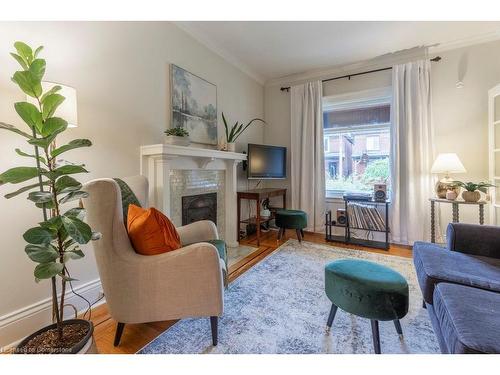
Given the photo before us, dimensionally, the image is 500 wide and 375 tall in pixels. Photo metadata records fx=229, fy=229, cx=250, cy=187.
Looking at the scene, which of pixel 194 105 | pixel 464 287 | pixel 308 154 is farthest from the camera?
pixel 308 154

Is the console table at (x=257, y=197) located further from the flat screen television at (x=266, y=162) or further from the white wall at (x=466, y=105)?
the white wall at (x=466, y=105)

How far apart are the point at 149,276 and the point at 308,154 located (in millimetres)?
3102

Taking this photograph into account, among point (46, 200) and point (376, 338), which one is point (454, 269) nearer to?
point (376, 338)

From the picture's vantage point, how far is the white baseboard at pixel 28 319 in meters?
1.36

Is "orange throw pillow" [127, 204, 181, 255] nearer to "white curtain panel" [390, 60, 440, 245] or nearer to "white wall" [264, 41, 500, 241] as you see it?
"white curtain panel" [390, 60, 440, 245]

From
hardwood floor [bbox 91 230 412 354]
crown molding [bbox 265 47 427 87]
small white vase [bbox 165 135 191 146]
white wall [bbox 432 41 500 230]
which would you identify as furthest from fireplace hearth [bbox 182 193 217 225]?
white wall [bbox 432 41 500 230]

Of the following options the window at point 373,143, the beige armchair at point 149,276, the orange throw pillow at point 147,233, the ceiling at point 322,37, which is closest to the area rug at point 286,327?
the beige armchair at point 149,276

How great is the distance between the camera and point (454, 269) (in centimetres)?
136

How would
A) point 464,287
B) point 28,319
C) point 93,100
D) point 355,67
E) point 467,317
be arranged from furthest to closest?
1. point 355,67
2. point 93,100
3. point 28,319
4. point 464,287
5. point 467,317

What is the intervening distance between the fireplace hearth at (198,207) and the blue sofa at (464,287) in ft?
7.02

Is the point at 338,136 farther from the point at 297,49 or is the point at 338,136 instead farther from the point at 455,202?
the point at 455,202

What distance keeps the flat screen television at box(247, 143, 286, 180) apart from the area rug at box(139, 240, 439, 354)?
169cm

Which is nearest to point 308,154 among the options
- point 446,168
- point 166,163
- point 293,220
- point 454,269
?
point 293,220

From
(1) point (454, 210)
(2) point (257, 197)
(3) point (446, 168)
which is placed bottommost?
(1) point (454, 210)
